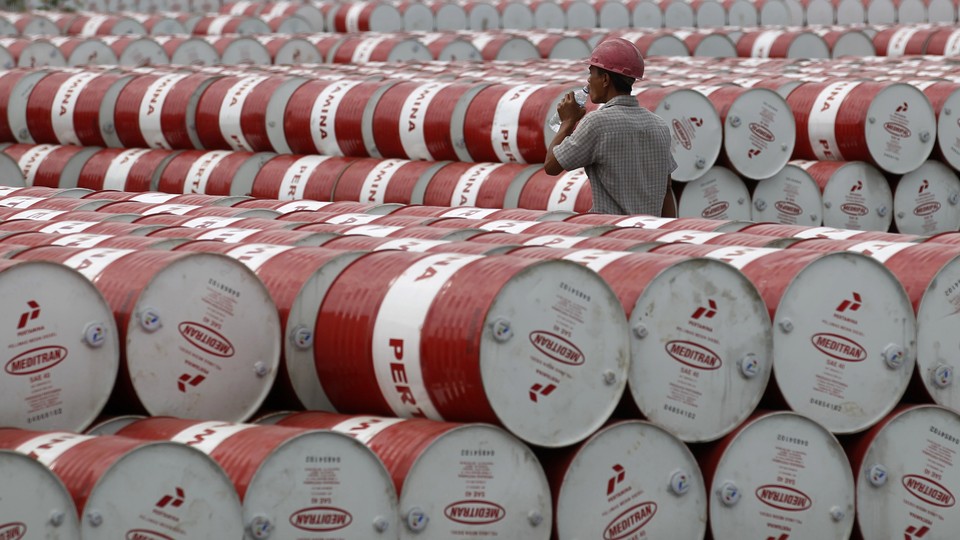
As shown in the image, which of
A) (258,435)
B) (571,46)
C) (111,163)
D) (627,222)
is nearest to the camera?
(258,435)

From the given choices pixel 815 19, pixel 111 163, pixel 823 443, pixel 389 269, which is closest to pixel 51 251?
pixel 389 269

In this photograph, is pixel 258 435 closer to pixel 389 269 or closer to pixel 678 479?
pixel 389 269

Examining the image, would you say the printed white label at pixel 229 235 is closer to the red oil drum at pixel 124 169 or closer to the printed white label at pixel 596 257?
the printed white label at pixel 596 257

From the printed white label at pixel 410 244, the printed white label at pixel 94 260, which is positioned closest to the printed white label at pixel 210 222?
the printed white label at pixel 410 244

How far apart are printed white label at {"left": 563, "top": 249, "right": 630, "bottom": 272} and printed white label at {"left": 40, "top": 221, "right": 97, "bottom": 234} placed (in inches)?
68.8

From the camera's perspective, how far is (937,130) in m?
7.75

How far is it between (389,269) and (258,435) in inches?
25.4

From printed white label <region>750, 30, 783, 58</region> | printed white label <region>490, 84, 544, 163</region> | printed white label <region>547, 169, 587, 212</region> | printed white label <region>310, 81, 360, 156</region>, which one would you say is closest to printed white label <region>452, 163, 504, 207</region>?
printed white label <region>490, 84, 544, 163</region>

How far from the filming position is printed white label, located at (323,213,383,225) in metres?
5.28

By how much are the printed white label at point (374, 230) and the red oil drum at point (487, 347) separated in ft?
3.26

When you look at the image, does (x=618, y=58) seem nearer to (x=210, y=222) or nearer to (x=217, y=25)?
(x=210, y=222)

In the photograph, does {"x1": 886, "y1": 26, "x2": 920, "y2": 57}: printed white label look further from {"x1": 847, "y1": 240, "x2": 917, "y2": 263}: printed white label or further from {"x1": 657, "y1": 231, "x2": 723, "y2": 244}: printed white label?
{"x1": 847, "y1": 240, "x2": 917, "y2": 263}: printed white label

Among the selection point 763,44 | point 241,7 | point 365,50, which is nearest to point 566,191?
point 365,50

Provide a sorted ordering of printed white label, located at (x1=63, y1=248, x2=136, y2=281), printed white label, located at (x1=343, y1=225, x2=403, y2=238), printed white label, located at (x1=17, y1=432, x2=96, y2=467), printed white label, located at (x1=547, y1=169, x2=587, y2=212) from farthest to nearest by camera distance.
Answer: printed white label, located at (x1=547, y1=169, x2=587, y2=212) < printed white label, located at (x1=343, y1=225, x2=403, y2=238) < printed white label, located at (x1=63, y1=248, x2=136, y2=281) < printed white label, located at (x1=17, y1=432, x2=96, y2=467)
